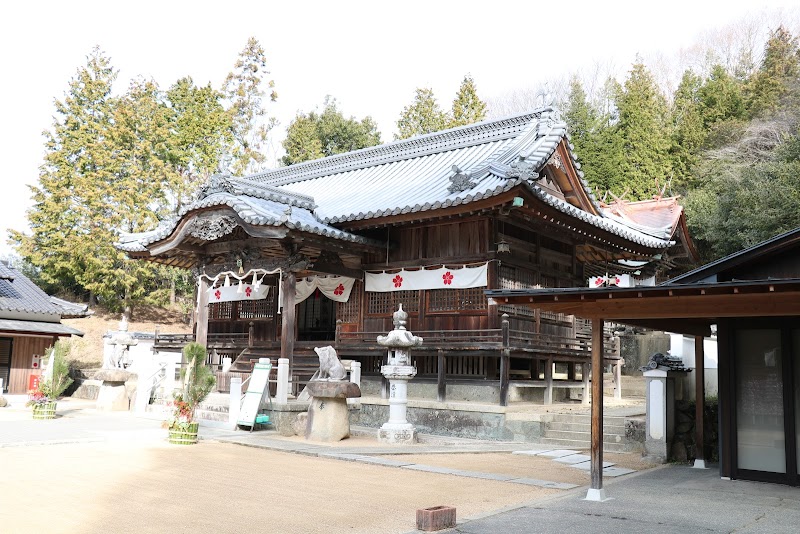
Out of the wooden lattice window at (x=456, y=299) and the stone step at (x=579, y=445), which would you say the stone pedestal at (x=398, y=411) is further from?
the wooden lattice window at (x=456, y=299)

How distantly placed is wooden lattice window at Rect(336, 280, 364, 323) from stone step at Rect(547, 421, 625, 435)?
6212mm

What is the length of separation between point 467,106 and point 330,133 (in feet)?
30.9

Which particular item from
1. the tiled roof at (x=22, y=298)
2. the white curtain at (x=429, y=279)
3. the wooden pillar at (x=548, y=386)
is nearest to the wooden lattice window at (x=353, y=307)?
the white curtain at (x=429, y=279)

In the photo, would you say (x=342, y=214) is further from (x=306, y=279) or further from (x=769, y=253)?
(x=769, y=253)

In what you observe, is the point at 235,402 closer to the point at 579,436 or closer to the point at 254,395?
the point at 254,395

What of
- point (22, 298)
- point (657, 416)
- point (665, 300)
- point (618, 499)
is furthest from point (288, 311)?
point (22, 298)

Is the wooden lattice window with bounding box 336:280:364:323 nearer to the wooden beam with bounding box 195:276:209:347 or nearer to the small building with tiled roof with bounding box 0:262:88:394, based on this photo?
the wooden beam with bounding box 195:276:209:347

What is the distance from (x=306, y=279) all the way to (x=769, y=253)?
12559mm

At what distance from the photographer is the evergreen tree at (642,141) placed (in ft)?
120

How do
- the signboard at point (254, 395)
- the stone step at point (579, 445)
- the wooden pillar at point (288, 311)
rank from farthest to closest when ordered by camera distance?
A: the wooden pillar at point (288, 311) → the signboard at point (254, 395) → the stone step at point (579, 445)

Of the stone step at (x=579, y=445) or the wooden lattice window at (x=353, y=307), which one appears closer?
the stone step at (x=579, y=445)

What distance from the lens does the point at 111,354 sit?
861 inches

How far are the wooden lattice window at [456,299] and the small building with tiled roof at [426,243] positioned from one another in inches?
1.1

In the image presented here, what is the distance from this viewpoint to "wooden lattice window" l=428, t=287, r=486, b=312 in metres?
16.4
